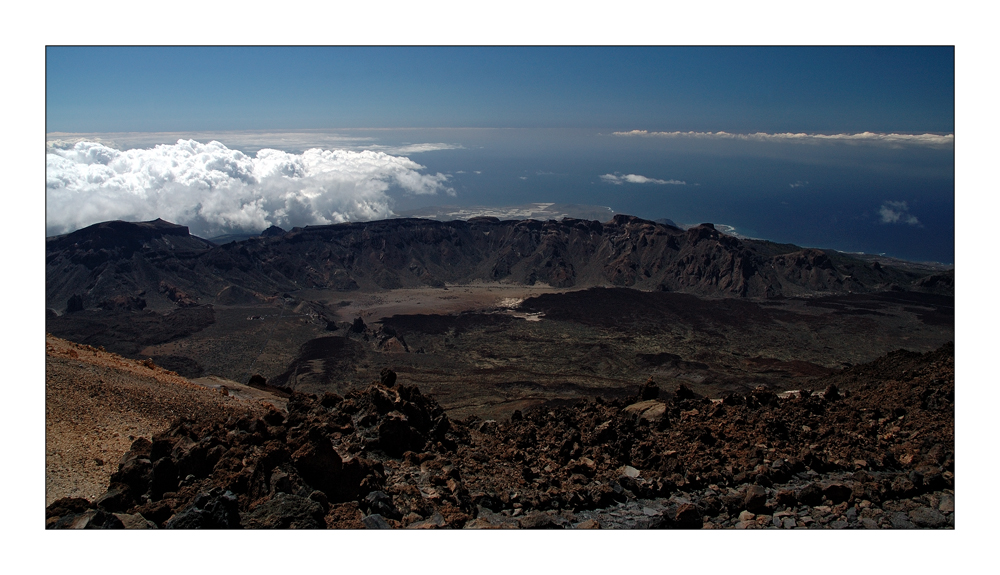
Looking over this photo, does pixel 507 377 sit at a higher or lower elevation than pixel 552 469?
lower

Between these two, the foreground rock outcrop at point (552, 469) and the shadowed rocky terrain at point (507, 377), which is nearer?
the foreground rock outcrop at point (552, 469)

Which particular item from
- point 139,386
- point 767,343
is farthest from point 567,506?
point 767,343

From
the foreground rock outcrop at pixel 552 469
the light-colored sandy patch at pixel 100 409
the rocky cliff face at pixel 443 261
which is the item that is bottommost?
the foreground rock outcrop at pixel 552 469

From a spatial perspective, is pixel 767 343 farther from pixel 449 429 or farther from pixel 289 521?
pixel 289 521

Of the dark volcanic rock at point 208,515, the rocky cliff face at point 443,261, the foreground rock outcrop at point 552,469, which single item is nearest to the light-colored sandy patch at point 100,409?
the foreground rock outcrop at point 552,469

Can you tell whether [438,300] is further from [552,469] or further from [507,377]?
[552,469]

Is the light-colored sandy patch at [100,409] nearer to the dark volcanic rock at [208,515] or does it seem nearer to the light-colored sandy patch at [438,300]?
the dark volcanic rock at [208,515]

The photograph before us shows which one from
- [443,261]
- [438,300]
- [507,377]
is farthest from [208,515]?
[443,261]
